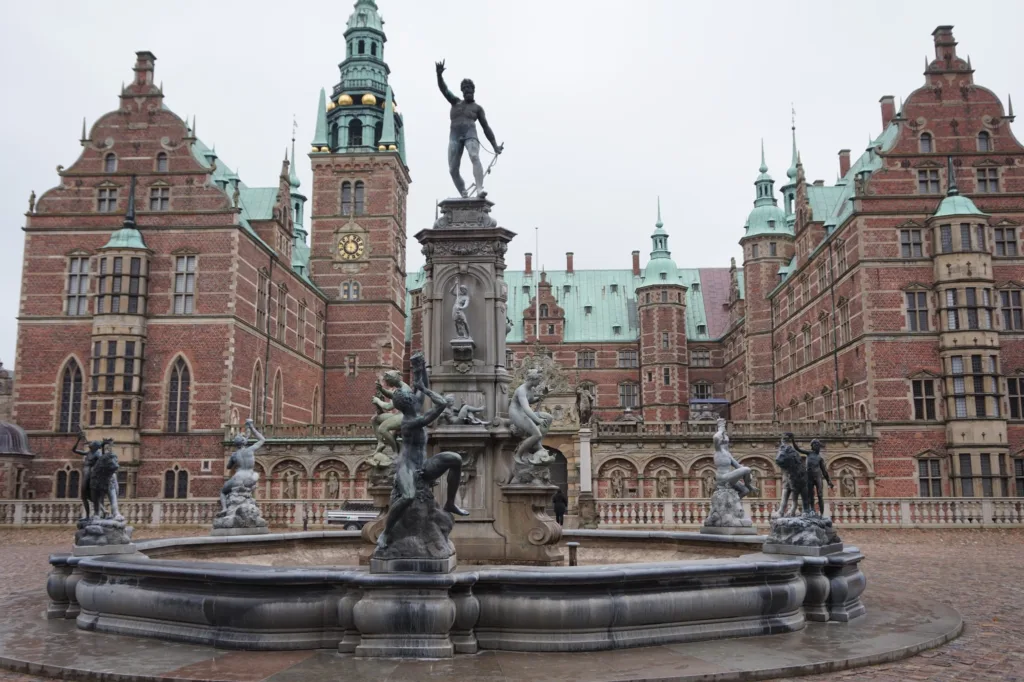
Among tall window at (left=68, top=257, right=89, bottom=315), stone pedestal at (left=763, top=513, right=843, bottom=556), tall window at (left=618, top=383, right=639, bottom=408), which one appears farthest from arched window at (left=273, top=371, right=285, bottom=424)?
stone pedestal at (left=763, top=513, right=843, bottom=556)

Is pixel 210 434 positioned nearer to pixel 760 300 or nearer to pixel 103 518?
pixel 103 518

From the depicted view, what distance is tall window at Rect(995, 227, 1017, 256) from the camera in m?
36.7

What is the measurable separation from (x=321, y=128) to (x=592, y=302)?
27.0 metres

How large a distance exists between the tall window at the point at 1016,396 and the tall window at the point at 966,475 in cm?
266

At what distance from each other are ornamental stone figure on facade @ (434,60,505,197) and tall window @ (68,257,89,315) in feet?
99.5

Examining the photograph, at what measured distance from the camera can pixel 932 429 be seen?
35844 mm

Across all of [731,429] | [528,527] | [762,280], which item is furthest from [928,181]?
[528,527]

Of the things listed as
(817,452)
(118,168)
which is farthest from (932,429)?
(118,168)

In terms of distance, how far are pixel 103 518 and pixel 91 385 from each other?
27239 mm

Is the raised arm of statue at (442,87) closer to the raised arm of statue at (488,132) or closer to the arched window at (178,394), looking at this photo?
the raised arm of statue at (488,132)

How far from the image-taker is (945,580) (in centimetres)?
1447

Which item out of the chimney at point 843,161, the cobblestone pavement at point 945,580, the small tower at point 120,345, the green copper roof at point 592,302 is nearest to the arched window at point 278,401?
the small tower at point 120,345

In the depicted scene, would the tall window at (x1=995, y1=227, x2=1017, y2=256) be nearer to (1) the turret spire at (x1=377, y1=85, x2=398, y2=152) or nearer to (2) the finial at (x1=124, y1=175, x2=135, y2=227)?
(1) the turret spire at (x1=377, y1=85, x2=398, y2=152)

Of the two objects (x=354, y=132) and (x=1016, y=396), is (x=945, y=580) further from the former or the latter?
(x=354, y=132)
